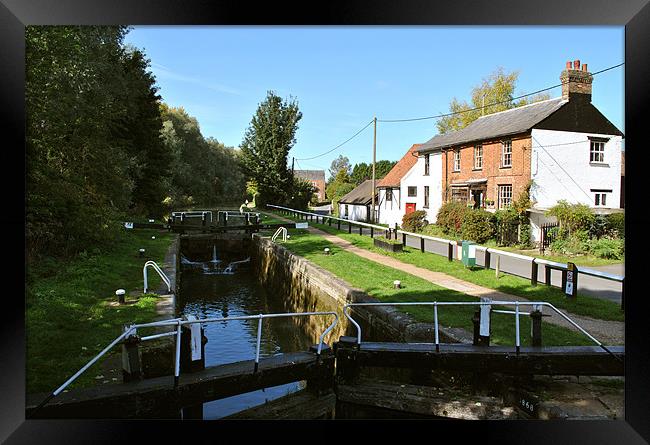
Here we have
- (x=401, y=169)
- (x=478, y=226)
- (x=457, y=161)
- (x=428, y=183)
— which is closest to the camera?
(x=478, y=226)

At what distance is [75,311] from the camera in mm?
6027

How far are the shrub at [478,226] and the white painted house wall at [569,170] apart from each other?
138 centimetres

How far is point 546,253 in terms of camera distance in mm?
12477

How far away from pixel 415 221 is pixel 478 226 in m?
3.65

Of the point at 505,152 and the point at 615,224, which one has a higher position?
the point at 505,152

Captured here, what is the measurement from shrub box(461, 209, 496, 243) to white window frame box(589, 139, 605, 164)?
3441 millimetres

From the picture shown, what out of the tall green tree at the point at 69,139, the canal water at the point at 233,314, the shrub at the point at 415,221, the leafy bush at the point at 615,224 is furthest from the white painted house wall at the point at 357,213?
the tall green tree at the point at 69,139

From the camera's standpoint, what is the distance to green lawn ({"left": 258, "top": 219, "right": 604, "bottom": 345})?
496 cm

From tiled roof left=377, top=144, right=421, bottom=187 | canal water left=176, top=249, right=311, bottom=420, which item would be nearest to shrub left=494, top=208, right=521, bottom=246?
canal water left=176, top=249, right=311, bottom=420

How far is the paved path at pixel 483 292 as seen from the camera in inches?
200

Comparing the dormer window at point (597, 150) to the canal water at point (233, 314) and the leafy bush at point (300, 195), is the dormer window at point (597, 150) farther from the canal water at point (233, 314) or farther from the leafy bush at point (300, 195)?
the leafy bush at point (300, 195)

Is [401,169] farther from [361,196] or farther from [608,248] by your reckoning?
[608,248]
